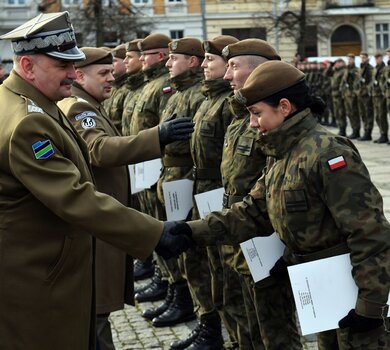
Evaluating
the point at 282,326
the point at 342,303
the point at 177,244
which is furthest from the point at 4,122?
the point at 282,326

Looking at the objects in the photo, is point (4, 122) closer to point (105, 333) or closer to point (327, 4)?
point (105, 333)

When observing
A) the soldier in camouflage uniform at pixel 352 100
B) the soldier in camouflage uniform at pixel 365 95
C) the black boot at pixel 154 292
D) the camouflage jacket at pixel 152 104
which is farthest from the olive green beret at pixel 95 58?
the soldier in camouflage uniform at pixel 352 100

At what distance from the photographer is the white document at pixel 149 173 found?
281 inches

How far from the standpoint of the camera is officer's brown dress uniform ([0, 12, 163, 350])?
367 cm

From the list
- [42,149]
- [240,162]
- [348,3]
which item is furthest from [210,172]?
[348,3]

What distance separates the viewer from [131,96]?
8.88 m

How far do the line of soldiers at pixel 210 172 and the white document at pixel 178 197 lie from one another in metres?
0.10

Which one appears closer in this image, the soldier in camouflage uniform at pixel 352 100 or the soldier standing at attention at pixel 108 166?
the soldier standing at attention at pixel 108 166

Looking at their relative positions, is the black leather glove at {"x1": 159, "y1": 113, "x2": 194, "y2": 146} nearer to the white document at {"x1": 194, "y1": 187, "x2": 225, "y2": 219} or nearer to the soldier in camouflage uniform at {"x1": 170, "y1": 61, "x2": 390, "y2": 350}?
the white document at {"x1": 194, "y1": 187, "x2": 225, "y2": 219}

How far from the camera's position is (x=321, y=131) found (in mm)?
3963

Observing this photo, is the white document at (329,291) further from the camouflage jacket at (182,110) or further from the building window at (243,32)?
the building window at (243,32)

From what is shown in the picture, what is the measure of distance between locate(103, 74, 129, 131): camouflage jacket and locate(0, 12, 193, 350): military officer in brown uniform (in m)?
5.53

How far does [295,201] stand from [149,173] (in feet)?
11.1

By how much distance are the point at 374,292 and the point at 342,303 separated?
167 millimetres
